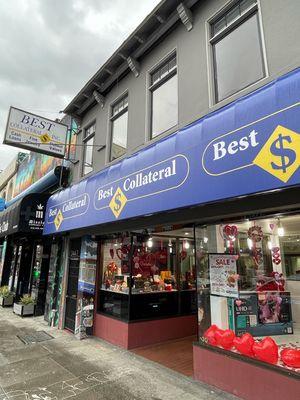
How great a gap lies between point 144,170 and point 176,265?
4045 millimetres

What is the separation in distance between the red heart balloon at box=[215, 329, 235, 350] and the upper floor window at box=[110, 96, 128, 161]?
4.92 meters

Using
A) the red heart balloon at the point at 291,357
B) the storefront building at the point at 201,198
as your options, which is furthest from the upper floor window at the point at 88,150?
the red heart balloon at the point at 291,357

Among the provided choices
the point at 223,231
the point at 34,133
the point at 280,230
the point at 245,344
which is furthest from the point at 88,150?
the point at 245,344

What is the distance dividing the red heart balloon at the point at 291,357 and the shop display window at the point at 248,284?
0.54m

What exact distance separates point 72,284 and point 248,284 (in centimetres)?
583

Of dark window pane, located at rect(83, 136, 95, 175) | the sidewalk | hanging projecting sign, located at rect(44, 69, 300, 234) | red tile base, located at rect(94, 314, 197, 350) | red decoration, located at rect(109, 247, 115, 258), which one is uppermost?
dark window pane, located at rect(83, 136, 95, 175)

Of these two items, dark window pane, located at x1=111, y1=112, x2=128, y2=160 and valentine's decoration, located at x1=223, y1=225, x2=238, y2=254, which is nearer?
valentine's decoration, located at x1=223, y1=225, x2=238, y2=254

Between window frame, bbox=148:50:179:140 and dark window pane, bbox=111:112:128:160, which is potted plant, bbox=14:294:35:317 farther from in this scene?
window frame, bbox=148:50:179:140

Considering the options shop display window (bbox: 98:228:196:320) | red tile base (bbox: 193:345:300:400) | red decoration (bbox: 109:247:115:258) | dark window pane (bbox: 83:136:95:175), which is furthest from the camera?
dark window pane (bbox: 83:136:95:175)


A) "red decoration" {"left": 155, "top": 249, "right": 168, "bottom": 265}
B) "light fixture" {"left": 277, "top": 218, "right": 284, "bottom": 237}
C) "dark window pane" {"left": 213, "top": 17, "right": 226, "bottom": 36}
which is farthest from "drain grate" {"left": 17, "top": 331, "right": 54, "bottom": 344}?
"dark window pane" {"left": 213, "top": 17, "right": 226, "bottom": 36}

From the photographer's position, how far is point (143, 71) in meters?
7.59

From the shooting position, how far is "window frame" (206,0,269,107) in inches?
189

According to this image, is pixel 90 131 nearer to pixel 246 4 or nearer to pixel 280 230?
pixel 246 4

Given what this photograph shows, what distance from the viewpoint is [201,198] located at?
164 inches
